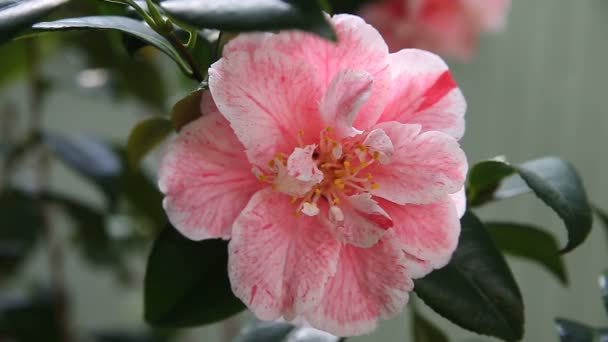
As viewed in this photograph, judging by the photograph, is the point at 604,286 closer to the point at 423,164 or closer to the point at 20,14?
the point at 423,164

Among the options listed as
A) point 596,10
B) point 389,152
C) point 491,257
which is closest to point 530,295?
point 596,10

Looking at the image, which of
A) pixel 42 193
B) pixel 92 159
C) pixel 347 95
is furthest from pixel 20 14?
pixel 42 193

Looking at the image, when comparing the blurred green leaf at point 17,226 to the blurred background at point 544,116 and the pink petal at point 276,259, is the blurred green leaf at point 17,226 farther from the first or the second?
the pink petal at point 276,259

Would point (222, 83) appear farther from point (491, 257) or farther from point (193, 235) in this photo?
point (491, 257)

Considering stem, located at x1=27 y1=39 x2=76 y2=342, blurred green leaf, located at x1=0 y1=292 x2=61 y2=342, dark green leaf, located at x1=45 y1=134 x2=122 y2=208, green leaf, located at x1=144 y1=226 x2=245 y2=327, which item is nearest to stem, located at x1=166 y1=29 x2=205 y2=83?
green leaf, located at x1=144 y1=226 x2=245 y2=327

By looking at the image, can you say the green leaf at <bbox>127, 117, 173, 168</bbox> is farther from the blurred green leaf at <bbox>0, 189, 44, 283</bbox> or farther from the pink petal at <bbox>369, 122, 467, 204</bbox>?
the blurred green leaf at <bbox>0, 189, 44, 283</bbox>
